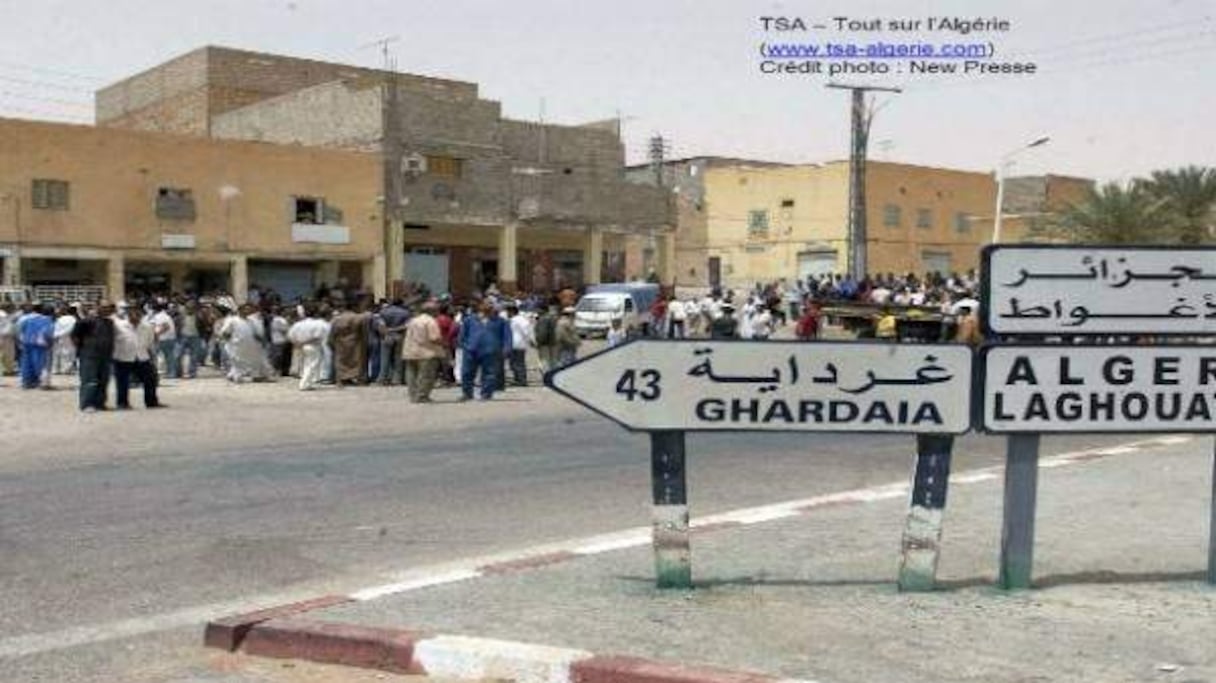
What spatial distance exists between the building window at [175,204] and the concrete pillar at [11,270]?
4.58 metres

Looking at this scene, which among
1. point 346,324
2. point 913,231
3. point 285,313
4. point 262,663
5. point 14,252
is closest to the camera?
point 262,663

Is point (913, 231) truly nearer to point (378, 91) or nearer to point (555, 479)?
point (378, 91)

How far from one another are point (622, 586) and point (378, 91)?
138 feet

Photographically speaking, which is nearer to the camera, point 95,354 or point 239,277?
point 95,354

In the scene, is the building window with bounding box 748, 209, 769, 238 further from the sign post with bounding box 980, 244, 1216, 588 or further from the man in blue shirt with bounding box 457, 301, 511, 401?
the sign post with bounding box 980, 244, 1216, 588

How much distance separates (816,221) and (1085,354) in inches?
2168

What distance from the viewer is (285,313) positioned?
25516 millimetres

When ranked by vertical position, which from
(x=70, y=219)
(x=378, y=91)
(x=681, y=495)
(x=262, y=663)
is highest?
(x=378, y=91)

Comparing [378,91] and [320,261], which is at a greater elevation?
[378,91]

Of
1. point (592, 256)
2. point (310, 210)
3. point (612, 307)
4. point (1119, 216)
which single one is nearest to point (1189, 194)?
point (1119, 216)

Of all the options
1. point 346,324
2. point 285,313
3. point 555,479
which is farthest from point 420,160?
point 555,479

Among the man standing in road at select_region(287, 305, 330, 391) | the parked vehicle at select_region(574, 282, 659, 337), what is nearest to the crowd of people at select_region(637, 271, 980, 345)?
the parked vehicle at select_region(574, 282, 659, 337)

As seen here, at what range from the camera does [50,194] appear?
39281 mm

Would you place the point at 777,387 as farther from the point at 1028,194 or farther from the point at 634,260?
the point at 1028,194
